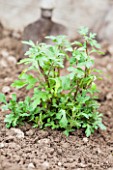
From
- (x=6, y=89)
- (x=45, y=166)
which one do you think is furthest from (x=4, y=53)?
(x=45, y=166)

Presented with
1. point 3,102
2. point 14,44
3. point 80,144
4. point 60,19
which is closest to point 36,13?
point 60,19

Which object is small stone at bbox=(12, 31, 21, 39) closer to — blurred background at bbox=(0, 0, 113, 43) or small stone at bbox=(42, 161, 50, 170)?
blurred background at bbox=(0, 0, 113, 43)

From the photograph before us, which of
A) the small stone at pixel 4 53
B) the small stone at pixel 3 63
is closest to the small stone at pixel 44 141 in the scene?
the small stone at pixel 3 63

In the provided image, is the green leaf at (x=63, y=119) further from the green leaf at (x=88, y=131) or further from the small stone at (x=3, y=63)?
the small stone at (x=3, y=63)

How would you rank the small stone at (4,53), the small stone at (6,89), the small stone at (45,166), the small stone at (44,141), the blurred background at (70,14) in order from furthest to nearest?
1. the blurred background at (70,14)
2. the small stone at (4,53)
3. the small stone at (6,89)
4. the small stone at (44,141)
5. the small stone at (45,166)

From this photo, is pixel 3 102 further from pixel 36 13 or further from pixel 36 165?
pixel 36 13

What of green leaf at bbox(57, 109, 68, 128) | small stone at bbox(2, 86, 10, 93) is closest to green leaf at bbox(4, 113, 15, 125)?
green leaf at bbox(57, 109, 68, 128)

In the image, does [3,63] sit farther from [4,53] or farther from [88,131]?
[88,131]
